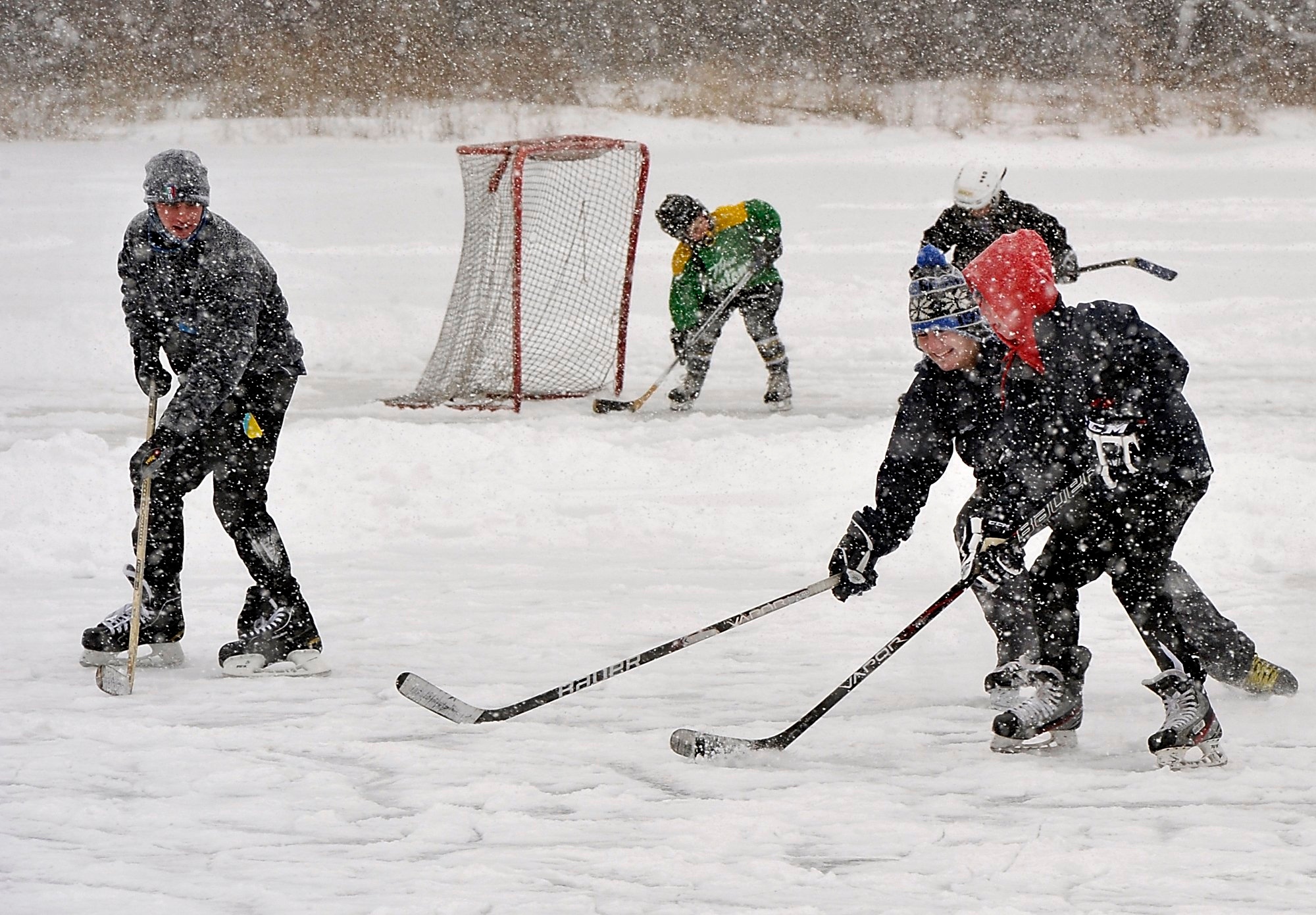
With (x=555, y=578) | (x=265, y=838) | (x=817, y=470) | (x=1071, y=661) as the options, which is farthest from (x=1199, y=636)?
(x=817, y=470)

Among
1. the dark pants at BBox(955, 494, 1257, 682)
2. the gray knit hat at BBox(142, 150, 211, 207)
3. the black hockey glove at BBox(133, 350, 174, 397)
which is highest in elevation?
the gray knit hat at BBox(142, 150, 211, 207)

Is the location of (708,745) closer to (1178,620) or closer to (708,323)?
(1178,620)

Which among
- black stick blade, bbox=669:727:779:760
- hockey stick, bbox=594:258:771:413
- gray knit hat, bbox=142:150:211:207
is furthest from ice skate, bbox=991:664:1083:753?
hockey stick, bbox=594:258:771:413

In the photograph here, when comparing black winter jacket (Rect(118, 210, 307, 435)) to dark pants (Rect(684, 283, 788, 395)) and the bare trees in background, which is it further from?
the bare trees in background

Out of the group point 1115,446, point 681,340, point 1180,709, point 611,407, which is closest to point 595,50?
point 681,340

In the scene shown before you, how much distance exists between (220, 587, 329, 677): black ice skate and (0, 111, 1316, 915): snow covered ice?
0.20 ft

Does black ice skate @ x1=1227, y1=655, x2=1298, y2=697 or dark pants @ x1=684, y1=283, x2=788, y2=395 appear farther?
dark pants @ x1=684, y1=283, x2=788, y2=395

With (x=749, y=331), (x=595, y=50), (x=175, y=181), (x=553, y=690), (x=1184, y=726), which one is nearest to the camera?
(x=1184, y=726)

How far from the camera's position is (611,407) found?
8664mm

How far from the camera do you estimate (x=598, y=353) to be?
9867 mm

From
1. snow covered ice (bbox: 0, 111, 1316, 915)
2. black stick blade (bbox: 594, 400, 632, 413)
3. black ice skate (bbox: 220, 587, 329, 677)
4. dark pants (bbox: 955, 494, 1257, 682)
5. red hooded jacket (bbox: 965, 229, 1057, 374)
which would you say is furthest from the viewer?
→ black stick blade (bbox: 594, 400, 632, 413)

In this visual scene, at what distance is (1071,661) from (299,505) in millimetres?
3983

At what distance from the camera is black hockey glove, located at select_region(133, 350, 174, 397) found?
443cm

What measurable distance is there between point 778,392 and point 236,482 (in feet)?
17.0
